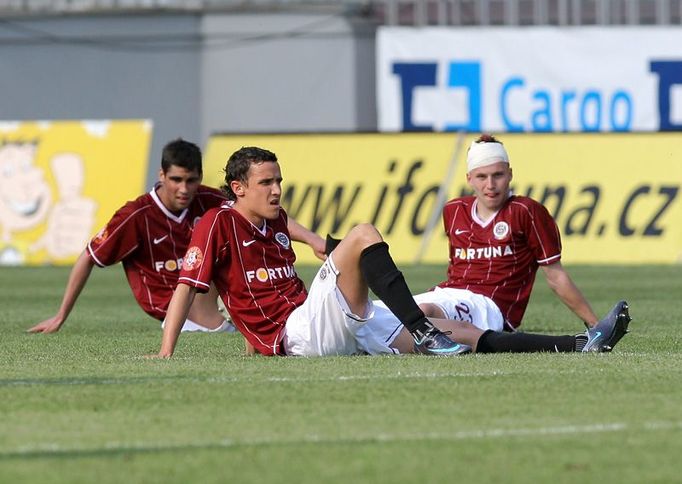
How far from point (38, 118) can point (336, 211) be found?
389 inches

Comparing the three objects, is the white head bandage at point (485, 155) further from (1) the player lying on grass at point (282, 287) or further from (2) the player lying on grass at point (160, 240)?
(2) the player lying on grass at point (160, 240)

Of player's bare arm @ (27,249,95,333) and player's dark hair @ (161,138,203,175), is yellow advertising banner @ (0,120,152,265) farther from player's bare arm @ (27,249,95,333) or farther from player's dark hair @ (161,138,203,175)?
player's dark hair @ (161,138,203,175)

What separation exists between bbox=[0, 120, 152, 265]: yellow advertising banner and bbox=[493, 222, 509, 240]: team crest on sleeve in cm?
1177

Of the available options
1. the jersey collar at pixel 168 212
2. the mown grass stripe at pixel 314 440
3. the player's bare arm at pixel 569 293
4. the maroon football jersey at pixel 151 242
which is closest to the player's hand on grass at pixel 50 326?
the maroon football jersey at pixel 151 242

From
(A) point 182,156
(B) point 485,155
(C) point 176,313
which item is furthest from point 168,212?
(C) point 176,313

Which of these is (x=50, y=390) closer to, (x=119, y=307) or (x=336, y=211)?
(x=119, y=307)

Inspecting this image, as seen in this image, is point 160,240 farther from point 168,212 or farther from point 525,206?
point 525,206

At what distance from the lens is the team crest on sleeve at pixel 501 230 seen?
9.71 metres

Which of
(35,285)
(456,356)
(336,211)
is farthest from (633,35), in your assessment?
(456,356)

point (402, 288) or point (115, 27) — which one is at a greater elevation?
point (115, 27)

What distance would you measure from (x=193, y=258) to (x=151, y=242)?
9.88 ft

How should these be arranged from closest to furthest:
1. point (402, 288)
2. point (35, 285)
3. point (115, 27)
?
point (402, 288)
point (35, 285)
point (115, 27)

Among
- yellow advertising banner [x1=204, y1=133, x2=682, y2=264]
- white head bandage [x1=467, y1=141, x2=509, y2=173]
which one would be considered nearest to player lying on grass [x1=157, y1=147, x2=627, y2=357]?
white head bandage [x1=467, y1=141, x2=509, y2=173]

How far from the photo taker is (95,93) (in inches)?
1116
